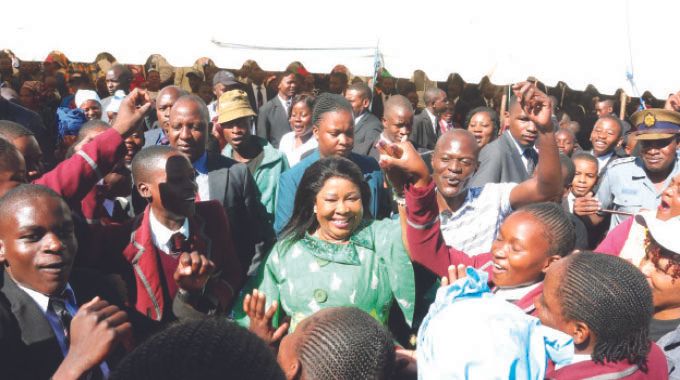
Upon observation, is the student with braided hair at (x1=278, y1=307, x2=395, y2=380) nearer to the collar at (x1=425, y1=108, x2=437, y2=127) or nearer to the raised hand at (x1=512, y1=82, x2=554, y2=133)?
the raised hand at (x1=512, y1=82, x2=554, y2=133)

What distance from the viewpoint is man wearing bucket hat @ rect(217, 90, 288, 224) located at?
4536 millimetres

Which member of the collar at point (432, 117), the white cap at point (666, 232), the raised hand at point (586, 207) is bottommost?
the raised hand at point (586, 207)

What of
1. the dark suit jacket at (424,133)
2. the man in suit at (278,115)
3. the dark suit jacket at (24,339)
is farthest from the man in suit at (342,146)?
the dark suit jacket at (424,133)

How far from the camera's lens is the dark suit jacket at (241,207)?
3.93 metres

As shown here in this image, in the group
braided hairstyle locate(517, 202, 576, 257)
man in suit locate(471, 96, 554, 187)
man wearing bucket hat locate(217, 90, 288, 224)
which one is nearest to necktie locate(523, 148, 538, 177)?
man in suit locate(471, 96, 554, 187)

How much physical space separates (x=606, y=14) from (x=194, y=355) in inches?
330

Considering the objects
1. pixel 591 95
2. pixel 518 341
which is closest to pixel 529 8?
pixel 591 95

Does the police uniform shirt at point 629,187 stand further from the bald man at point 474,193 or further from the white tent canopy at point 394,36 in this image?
the white tent canopy at point 394,36

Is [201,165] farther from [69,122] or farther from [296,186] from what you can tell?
[69,122]

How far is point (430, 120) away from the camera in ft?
A: 28.5

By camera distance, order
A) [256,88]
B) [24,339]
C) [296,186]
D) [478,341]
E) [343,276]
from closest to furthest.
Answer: [478,341] < [24,339] < [343,276] < [296,186] < [256,88]

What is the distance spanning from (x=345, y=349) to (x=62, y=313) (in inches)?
42.5

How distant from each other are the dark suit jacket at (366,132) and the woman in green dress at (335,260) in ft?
10.3

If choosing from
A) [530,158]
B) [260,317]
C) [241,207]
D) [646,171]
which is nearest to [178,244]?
[260,317]
